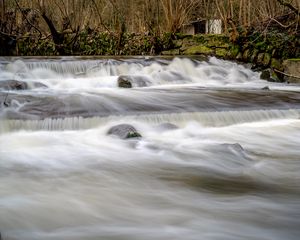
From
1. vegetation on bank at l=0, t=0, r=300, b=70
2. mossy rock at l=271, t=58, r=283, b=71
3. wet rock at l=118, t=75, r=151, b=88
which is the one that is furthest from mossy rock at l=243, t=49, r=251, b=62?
wet rock at l=118, t=75, r=151, b=88

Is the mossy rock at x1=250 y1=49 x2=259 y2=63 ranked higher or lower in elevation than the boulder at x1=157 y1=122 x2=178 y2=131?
higher

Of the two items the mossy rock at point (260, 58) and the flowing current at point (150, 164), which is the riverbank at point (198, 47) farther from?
the flowing current at point (150, 164)

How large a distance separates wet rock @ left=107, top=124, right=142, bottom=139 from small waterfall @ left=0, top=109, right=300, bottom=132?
15.6 inches

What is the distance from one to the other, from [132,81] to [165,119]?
3.04 meters

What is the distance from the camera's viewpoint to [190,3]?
12867 mm

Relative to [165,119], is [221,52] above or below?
above

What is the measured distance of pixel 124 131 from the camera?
5004 millimetres

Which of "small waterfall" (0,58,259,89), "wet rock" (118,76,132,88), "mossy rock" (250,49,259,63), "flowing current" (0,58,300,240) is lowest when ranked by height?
"flowing current" (0,58,300,240)

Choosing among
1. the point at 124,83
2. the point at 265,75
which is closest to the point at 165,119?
the point at 124,83

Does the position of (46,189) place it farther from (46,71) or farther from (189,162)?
(46,71)

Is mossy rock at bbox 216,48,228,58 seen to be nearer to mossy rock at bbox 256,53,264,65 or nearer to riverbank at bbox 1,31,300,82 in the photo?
riverbank at bbox 1,31,300,82

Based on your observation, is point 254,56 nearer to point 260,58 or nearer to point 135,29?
point 260,58

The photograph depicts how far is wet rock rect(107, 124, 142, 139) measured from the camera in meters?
4.95

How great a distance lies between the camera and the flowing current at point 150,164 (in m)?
2.74
